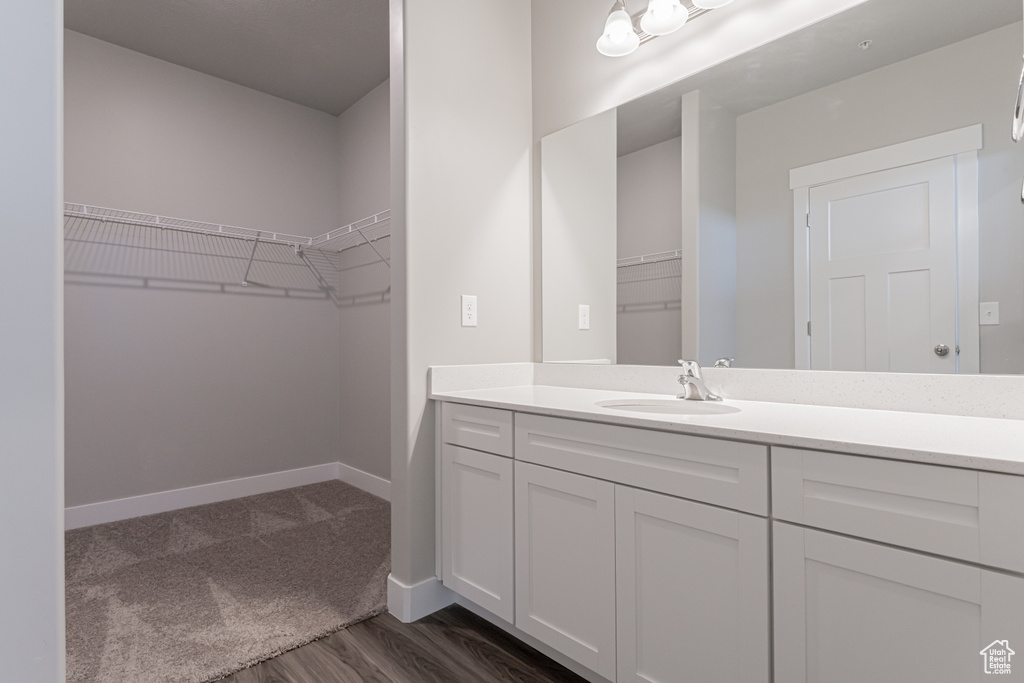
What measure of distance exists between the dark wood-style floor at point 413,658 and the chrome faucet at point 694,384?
94cm

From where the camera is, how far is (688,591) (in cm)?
117

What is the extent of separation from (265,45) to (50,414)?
120 inches

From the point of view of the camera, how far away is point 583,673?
1.48 m

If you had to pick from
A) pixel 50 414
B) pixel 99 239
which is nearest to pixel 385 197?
pixel 99 239

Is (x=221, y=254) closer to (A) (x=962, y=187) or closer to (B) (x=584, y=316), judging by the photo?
(B) (x=584, y=316)

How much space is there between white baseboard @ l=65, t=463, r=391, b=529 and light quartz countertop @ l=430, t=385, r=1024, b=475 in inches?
87.4

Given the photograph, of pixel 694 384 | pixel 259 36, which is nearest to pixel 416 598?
pixel 694 384

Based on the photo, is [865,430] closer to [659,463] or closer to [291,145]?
[659,463]

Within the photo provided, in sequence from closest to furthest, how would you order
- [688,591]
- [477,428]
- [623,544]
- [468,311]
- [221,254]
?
[688,591], [623,544], [477,428], [468,311], [221,254]

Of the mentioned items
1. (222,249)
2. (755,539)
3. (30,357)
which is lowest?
(755,539)

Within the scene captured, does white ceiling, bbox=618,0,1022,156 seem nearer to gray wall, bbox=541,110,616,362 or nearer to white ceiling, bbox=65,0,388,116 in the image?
gray wall, bbox=541,110,616,362

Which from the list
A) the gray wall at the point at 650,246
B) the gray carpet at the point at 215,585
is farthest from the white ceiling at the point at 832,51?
the gray carpet at the point at 215,585

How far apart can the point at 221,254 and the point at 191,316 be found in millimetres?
435

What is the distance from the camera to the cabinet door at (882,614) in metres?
0.82
